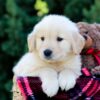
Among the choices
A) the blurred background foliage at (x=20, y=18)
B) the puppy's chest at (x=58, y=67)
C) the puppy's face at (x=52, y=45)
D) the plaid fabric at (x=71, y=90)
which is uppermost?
the blurred background foliage at (x=20, y=18)

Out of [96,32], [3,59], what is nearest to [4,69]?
[3,59]

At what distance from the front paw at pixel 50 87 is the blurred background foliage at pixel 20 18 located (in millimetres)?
3640

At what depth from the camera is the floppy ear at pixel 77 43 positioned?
5258mm

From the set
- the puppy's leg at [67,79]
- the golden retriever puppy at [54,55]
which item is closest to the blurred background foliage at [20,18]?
the golden retriever puppy at [54,55]

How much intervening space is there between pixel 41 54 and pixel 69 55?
0.29 m

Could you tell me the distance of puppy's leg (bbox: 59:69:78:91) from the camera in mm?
5152

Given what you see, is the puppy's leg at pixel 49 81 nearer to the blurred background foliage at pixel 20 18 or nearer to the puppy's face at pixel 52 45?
the puppy's face at pixel 52 45

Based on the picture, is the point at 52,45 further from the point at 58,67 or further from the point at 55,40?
the point at 58,67

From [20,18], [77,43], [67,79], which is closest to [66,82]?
[67,79]

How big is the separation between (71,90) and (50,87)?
0.64 ft

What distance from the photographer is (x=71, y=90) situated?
5.20 m

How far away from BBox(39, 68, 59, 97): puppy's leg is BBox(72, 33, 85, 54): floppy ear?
265 millimetres

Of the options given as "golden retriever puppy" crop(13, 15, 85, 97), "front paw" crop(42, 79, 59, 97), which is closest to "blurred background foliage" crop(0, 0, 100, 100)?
"golden retriever puppy" crop(13, 15, 85, 97)

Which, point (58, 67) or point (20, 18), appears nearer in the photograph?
point (58, 67)
